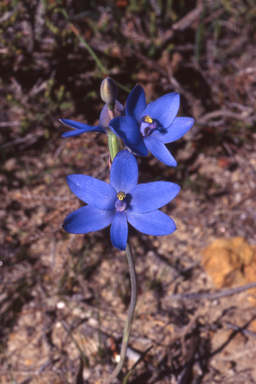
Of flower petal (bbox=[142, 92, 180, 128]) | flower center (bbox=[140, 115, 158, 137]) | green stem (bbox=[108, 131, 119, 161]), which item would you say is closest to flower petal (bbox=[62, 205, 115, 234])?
green stem (bbox=[108, 131, 119, 161])

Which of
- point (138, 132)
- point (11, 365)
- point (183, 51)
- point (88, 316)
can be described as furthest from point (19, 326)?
point (183, 51)

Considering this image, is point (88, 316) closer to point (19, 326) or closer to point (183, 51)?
point (19, 326)

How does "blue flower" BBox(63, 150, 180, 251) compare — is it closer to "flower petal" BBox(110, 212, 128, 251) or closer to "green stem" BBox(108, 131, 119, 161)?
"flower petal" BBox(110, 212, 128, 251)

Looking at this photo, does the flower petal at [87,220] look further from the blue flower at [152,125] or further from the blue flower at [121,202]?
the blue flower at [152,125]

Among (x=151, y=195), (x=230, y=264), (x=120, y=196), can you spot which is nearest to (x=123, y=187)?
(x=120, y=196)

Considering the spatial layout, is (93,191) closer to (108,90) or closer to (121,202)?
(121,202)

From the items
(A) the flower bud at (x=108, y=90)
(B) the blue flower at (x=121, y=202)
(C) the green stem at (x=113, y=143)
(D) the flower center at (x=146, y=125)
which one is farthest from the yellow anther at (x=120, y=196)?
(A) the flower bud at (x=108, y=90)
